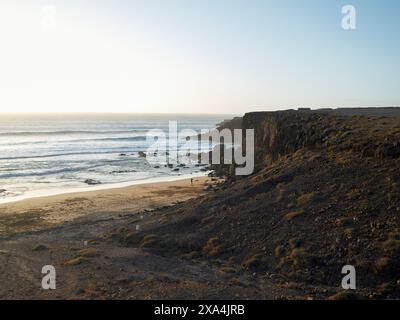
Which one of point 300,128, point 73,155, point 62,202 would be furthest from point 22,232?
point 73,155

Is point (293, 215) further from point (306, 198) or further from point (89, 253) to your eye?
point (89, 253)

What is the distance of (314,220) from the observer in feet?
82.2

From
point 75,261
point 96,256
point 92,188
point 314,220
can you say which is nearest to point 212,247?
point 314,220

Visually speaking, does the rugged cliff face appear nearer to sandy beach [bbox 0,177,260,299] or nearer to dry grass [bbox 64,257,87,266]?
sandy beach [bbox 0,177,260,299]

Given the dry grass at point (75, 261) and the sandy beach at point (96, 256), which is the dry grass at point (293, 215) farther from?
the dry grass at point (75, 261)

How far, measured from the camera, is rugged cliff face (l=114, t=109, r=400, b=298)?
798 inches

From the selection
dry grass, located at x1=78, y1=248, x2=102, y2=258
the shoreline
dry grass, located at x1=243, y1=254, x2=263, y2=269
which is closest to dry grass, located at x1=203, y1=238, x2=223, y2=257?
dry grass, located at x1=243, y1=254, x2=263, y2=269

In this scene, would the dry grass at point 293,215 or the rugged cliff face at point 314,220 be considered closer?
the rugged cliff face at point 314,220

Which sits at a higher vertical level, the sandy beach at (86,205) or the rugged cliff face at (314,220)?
the rugged cliff face at (314,220)

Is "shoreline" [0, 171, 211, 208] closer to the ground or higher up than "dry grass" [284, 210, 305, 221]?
closer to the ground

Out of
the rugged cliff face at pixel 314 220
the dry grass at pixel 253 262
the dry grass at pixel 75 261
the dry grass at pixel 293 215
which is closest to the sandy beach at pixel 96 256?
the dry grass at pixel 75 261

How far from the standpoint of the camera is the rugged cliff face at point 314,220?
20281 mm

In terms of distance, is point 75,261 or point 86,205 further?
point 86,205

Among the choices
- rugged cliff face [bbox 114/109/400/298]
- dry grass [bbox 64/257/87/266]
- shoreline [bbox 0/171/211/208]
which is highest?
rugged cliff face [bbox 114/109/400/298]
